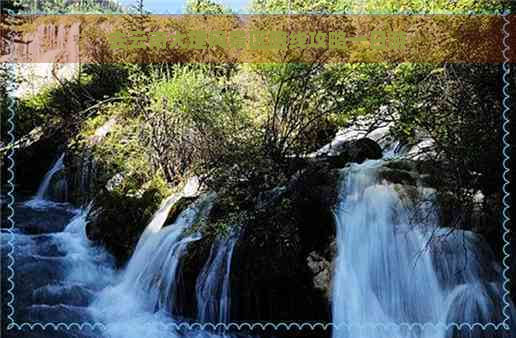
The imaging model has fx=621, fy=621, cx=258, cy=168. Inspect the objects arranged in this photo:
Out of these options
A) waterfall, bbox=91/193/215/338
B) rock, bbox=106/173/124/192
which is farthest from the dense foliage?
waterfall, bbox=91/193/215/338

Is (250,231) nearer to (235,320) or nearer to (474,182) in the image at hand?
(235,320)

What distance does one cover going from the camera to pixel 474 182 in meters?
2.53

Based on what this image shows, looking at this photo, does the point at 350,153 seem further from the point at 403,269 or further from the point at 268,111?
the point at 403,269

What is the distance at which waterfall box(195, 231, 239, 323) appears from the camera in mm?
2514

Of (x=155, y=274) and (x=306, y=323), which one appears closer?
(x=306, y=323)

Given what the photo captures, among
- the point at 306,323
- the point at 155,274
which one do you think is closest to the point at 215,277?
the point at 155,274

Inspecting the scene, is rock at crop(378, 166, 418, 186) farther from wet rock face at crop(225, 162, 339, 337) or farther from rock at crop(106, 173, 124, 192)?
rock at crop(106, 173, 124, 192)

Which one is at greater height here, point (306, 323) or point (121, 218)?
point (121, 218)

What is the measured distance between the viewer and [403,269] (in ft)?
8.22

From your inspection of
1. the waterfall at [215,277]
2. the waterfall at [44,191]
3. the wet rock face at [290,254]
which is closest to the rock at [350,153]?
the wet rock face at [290,254]

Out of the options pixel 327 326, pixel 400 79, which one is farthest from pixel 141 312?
pixel 400 79

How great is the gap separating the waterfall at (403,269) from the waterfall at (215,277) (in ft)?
1.44

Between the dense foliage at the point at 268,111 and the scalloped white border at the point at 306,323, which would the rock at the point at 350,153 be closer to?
the dense foliage at the point at 268,111

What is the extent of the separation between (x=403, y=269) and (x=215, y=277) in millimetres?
764
